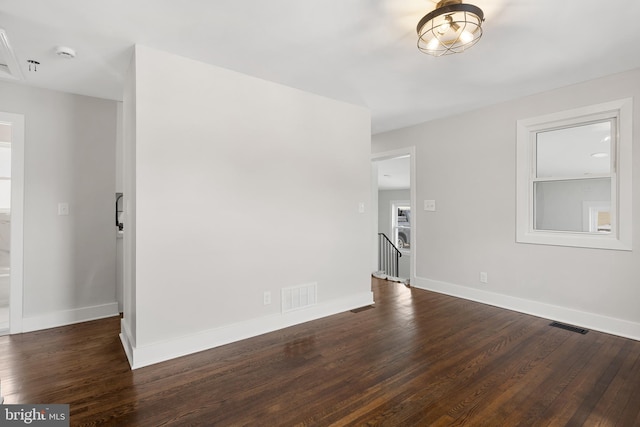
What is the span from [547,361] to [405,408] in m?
1.40

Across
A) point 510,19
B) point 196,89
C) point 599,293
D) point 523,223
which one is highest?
point 510,19

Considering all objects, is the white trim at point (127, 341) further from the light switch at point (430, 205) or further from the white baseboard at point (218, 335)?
the light switch at point (430, 205)

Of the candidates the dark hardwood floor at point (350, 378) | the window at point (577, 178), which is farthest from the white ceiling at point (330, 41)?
the dark hardwood floor at point (350, 378)

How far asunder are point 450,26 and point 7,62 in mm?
3486

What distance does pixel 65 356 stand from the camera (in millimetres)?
2479

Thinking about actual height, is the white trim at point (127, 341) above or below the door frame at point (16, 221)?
below

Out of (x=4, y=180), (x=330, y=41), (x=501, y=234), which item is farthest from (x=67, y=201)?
(x=501, y=234)

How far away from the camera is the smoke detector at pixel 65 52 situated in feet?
7.73

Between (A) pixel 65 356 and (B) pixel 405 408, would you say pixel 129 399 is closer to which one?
(A) pixel 65 356

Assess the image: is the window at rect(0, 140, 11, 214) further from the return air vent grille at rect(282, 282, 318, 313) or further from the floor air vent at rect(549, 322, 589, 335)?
the floor air vent at rect(549, 322, 589, 335)

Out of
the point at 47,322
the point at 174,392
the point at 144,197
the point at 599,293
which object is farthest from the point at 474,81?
the point at 47,322

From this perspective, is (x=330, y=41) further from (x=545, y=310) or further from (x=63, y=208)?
(x=545, y=310)

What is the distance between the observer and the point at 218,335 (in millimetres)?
2695

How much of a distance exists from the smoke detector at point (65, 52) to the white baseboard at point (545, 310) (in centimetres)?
470
